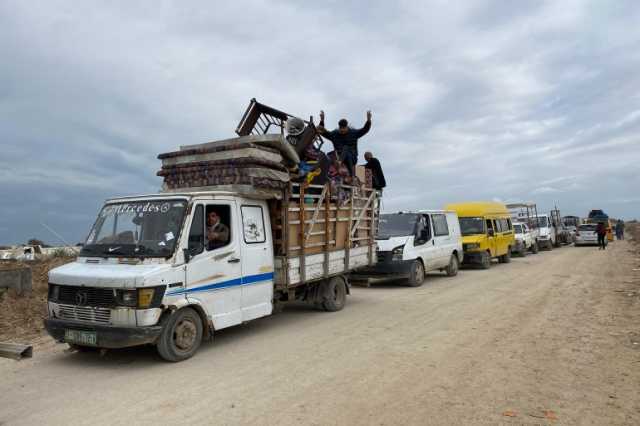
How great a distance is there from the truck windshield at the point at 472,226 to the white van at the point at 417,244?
2404mm

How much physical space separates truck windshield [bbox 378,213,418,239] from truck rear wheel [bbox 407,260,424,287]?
0.89 metres

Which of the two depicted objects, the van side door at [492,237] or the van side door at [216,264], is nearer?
the van side door at [216,264]

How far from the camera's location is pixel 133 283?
519cm

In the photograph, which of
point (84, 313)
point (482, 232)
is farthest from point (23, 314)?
point (482, 232)

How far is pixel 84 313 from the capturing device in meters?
5.52

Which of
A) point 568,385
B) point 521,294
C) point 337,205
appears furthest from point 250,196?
point 521,294

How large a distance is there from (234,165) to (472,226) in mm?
12790

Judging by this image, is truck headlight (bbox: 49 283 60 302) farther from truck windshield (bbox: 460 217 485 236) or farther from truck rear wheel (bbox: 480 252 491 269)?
truck windshield (bbox: 460 217 485 236)

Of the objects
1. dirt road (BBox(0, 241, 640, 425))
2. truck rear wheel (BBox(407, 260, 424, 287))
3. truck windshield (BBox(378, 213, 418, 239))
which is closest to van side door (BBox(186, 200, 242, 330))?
dirt road (BBox(0, 241, 640, 425))

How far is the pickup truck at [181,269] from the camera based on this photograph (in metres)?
5.32

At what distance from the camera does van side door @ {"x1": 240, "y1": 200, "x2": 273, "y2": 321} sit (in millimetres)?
6656

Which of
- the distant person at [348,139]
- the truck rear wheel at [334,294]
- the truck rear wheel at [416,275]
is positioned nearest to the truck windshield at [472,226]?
the truck rear wheel at [416,275]

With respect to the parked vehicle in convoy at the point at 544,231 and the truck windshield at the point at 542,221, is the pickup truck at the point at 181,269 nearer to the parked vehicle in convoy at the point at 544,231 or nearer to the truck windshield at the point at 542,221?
the parked vehicle in convoy at the point at 544,231

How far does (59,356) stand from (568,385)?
618 centimetres
